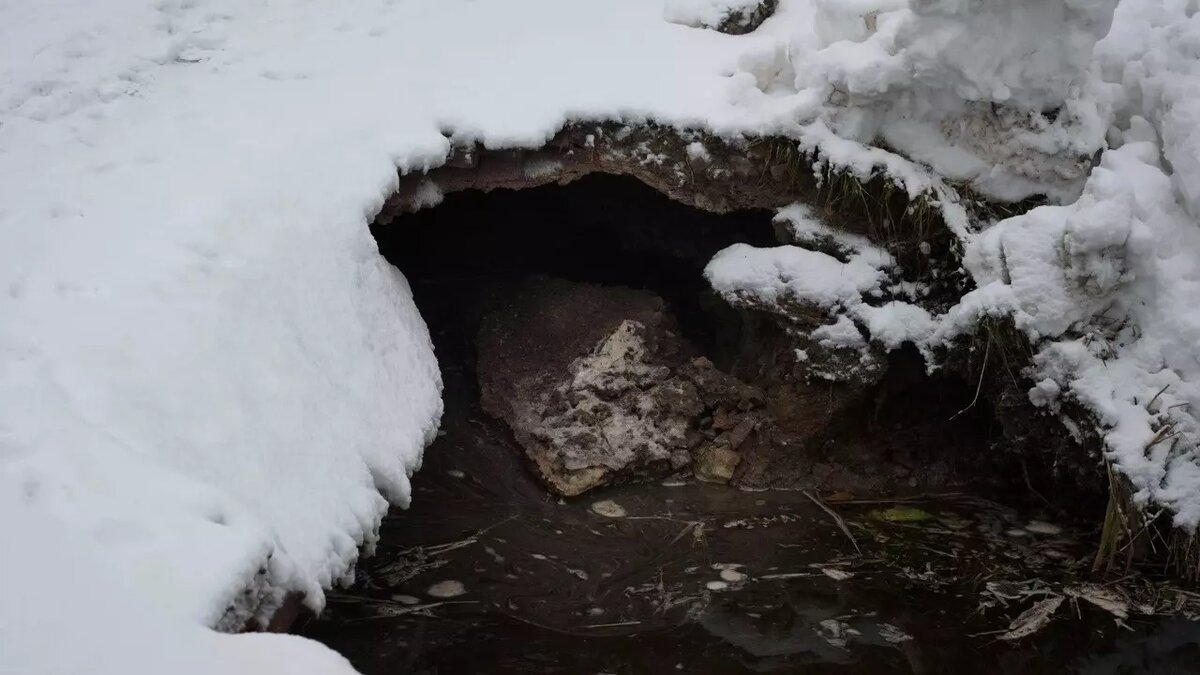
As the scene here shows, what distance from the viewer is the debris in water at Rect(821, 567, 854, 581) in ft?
10.4

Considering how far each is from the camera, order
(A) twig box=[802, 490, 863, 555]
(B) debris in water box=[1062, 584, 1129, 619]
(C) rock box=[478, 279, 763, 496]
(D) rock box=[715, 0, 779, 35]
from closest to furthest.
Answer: (B) debris in water box=[1062, 584, 1129, 619] → (A) twig box=[802, 490, 863, 555] → (C) rock box=[478, 279, 763, 496] → (D) rock box=[715, 0, 779, 35]

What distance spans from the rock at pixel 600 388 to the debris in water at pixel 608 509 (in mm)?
88

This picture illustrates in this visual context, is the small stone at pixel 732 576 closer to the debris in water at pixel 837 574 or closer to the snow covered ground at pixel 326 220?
the debris in water at pixel 837 574

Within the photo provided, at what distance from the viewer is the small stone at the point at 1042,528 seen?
3459mm

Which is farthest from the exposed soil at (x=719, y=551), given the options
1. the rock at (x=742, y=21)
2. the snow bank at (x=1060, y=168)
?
the rock at (x=742, y=21)

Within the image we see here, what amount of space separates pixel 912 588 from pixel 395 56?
2960mm

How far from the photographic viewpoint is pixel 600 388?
3.90 meters

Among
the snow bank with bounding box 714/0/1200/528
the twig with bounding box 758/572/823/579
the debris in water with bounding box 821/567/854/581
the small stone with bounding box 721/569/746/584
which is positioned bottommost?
the debris in water with bounding box 821/567/854/581

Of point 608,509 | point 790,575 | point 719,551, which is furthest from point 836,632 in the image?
point 608,509

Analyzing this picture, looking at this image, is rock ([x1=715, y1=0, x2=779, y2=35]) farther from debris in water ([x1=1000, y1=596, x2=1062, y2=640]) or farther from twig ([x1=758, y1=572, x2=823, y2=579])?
debris in water ([x1=1000, y1=596, x2=1062, y2=640])

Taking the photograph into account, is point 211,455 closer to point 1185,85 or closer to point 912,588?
point 912,588

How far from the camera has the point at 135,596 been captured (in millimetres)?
1735

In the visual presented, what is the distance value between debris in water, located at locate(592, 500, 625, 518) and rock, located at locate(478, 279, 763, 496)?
9cm

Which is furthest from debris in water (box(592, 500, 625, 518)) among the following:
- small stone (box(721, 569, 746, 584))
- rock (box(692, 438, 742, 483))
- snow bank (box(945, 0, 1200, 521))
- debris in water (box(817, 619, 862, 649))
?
snow bank (box(945, 0, 1200, 521))
